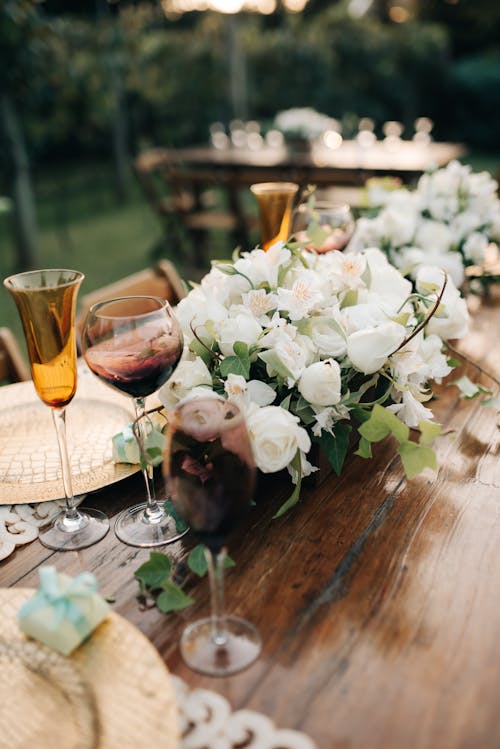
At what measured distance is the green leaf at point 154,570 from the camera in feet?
2.76

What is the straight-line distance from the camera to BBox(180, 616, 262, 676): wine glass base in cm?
72

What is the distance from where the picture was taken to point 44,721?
66 centimetres

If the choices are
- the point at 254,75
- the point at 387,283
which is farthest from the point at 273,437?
the point at 254,75

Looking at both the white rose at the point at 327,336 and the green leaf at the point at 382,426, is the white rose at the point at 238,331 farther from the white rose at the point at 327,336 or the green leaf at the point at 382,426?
the green leaf at the point at 382,426

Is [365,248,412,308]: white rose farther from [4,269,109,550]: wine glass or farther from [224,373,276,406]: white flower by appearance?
[4,269,109,550]: wine glass

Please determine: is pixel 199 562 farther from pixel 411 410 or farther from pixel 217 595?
pixel 411 410

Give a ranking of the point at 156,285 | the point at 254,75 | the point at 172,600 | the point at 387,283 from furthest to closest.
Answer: the point at 254,75
the point at 156,285
the point at 387,283
the point at 172,600

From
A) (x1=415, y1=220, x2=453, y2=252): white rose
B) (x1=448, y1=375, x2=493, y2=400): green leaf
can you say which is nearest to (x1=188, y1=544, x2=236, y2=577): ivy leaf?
(x1=448, y1=375, x2=493, y2=400): green leaf

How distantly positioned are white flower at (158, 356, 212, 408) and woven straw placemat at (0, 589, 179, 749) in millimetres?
351

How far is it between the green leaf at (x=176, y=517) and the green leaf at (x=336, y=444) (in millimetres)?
233

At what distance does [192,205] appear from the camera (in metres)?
5.46

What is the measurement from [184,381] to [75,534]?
270 mm

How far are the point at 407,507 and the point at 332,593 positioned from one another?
0.22 m

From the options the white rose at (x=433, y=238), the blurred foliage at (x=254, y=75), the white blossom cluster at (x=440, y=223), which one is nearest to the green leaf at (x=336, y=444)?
the white blossom cluster at (x=440, y=223)
